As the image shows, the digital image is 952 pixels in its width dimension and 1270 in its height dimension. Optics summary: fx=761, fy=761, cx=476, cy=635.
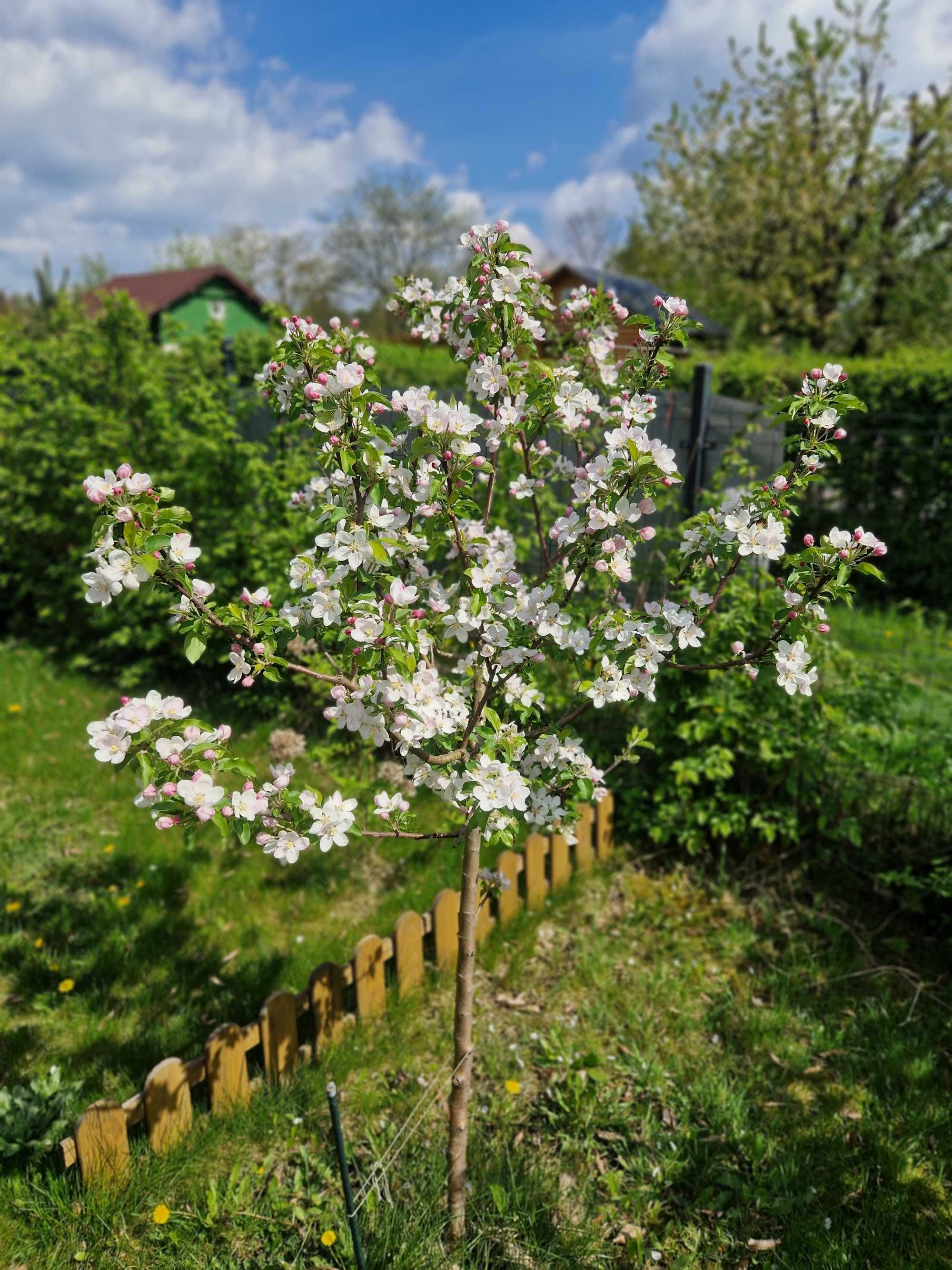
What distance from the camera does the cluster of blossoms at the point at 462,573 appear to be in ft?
4.60

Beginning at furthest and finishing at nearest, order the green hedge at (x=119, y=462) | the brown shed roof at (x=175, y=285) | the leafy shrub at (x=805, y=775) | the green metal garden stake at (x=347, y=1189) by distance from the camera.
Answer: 1. the brown shed roof at (x=175, y=285)
2. the green hedge at (x=119, y=462)
3. the leafy shrub at (x=805, y=775)
4. the green metal garden stake at (x=347, y=1189)

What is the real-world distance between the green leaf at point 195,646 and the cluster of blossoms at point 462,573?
0.02 m

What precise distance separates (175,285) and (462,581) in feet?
111

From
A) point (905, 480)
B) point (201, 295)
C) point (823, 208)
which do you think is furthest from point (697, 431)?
point (201, 295)

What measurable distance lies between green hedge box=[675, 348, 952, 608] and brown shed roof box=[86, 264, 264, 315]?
25769 millimetres

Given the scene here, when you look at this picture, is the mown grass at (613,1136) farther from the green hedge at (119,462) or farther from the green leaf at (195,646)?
the green hedge at (119,462)

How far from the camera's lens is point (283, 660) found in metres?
1.50

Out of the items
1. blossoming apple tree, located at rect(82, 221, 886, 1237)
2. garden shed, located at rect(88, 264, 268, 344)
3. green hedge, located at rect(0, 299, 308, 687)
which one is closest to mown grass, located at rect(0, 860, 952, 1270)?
blossoming apple tree, located at rect(82, 221, 886, 1237)

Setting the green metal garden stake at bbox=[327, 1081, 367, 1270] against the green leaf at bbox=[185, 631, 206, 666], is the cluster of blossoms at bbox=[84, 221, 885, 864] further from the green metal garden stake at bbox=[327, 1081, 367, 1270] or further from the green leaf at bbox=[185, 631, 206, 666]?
the green metal garden stake at bbox=[327, 1081, 367, 1270]

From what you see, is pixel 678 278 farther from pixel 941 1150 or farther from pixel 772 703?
pixel 941 1150

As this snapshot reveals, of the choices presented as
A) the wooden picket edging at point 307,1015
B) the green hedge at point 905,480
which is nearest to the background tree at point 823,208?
the green hedge at point 905,480

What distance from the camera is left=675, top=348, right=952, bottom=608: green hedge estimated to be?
266 inches

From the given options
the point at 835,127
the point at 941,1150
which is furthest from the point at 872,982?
the point at 835,127

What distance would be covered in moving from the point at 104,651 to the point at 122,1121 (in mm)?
4424
